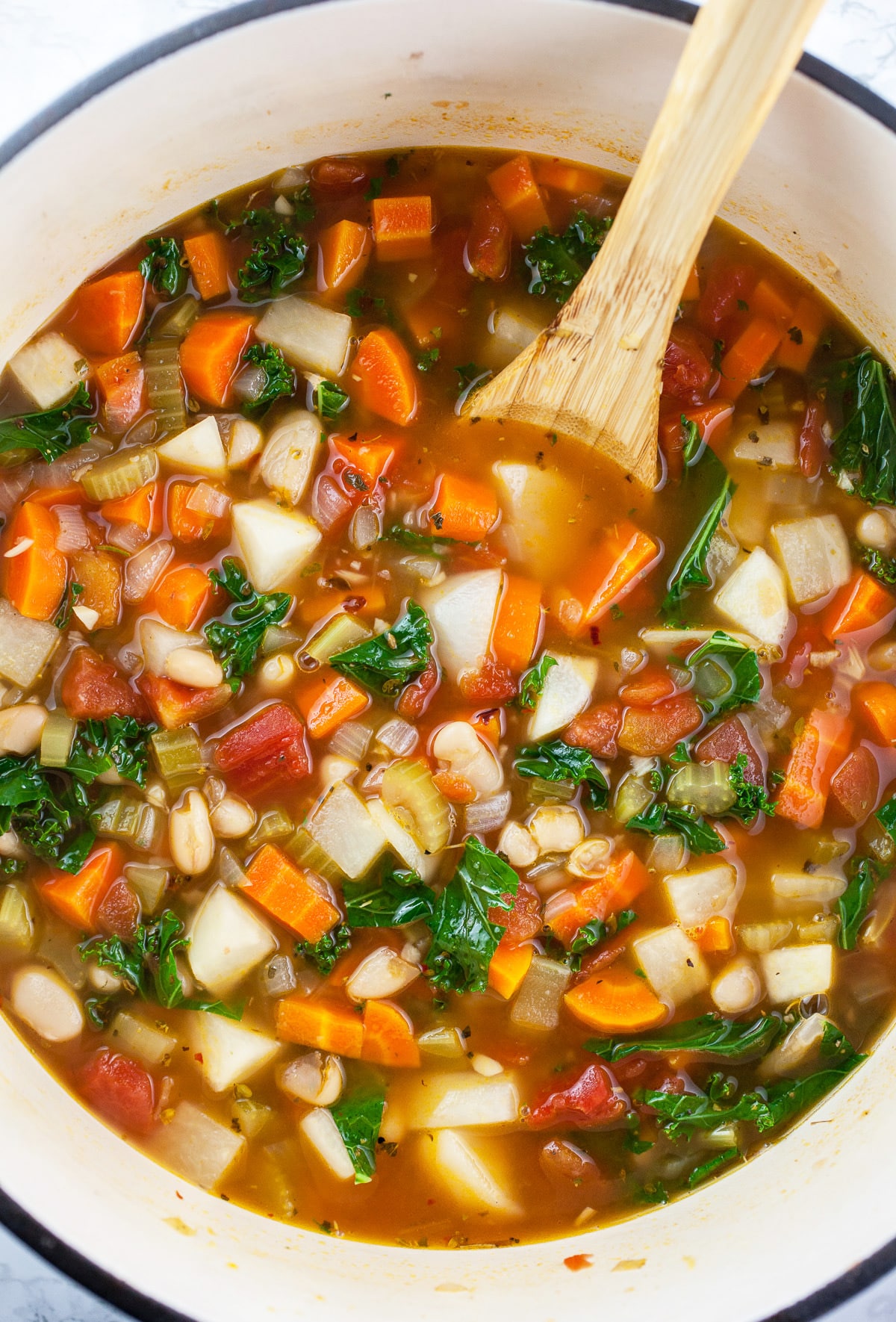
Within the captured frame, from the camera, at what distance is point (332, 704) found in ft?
10.1

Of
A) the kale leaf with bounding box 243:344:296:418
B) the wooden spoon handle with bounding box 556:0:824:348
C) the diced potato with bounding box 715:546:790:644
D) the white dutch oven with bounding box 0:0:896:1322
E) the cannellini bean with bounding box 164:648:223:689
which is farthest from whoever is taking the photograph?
the diced potato with bounding box 715:546:790:644

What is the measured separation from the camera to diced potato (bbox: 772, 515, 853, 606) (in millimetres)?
3146

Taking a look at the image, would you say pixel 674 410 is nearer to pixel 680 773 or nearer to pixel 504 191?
pixel 504 191

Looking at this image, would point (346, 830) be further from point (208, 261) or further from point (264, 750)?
point (208, 261)

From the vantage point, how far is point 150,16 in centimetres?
270

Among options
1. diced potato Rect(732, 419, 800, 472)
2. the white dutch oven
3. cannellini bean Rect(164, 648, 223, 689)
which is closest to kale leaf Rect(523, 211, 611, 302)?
the white dutch oven

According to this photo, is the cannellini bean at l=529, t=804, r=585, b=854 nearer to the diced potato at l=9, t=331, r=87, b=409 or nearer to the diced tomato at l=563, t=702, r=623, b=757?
the diced tomato at l=563, t=702, r=623, b=757

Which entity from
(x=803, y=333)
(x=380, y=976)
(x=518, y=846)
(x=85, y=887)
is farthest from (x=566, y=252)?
(x=85, y=887)

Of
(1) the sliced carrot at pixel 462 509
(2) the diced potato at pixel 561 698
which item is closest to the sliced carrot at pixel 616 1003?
(2) the diced potato at pixel 561 698

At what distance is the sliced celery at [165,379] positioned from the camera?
300cm

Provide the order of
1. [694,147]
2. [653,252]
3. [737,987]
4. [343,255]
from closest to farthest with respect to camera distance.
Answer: [694,147], [653,252], [343,255], [737,987]

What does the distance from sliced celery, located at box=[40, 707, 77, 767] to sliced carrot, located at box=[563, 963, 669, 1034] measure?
1572 millimetres

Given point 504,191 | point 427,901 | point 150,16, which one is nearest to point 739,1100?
point 427,901

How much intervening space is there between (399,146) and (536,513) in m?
1.10
